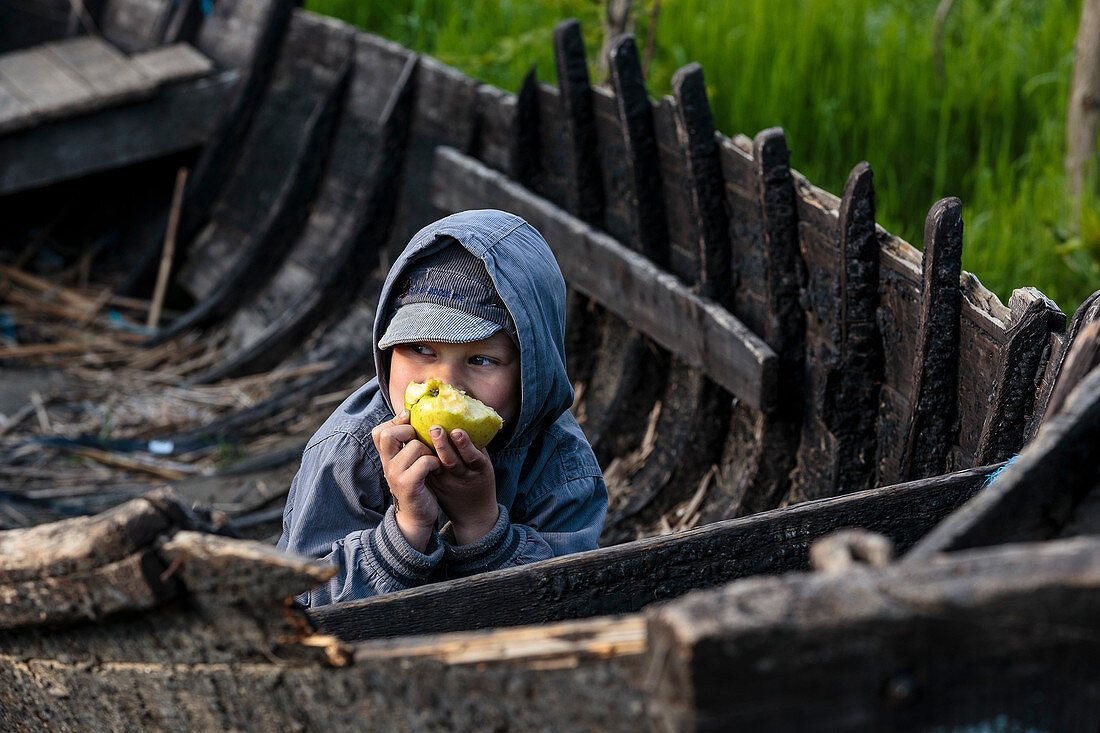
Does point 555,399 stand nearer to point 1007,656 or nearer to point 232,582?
point 232,582

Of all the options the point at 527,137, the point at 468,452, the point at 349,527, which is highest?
the point at 527,137

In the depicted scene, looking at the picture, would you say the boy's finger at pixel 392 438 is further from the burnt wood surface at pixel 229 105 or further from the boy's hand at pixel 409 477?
the burnt wood surface at pixel 229 105

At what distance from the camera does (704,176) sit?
2684 mm

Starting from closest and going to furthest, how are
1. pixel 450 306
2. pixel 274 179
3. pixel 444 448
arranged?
1. pixel 444 448
2. pixel 450 306
3. pixel 274 179

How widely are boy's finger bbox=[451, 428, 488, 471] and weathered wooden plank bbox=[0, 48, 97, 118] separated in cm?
346

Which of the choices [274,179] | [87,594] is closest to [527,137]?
[274,179]

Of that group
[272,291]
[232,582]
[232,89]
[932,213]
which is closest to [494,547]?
[232,582]

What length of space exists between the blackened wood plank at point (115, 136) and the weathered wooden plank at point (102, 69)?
8 centimetres

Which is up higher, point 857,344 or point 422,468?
point 857,344

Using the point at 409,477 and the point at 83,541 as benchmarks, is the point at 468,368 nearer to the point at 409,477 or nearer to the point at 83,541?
the point at 409,477

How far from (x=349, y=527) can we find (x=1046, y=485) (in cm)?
106

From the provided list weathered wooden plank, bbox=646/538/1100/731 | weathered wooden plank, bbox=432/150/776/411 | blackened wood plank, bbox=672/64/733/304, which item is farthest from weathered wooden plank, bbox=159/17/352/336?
weathered wooden plank, bbox=646/538/1100/731

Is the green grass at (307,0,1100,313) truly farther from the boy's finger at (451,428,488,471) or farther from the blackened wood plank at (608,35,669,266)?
the boy's finger at (451,428,488,471)

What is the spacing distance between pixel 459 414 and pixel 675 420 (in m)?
1.53
